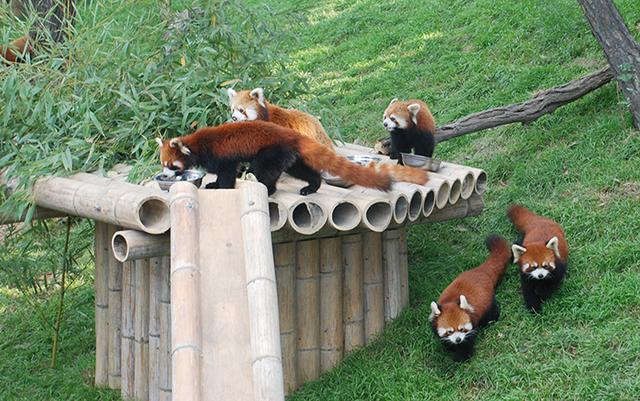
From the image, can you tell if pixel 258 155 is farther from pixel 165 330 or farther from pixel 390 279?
pixel 390 279

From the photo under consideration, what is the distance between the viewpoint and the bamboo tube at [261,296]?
3.36 m

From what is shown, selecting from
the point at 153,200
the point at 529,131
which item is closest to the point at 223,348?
the point at 153,200

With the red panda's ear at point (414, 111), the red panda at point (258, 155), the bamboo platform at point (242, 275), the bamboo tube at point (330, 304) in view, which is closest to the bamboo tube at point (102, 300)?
the bamboo platform at point (242, 275)

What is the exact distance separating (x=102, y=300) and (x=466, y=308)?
2229mm

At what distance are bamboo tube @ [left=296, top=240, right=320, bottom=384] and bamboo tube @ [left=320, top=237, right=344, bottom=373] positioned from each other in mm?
31

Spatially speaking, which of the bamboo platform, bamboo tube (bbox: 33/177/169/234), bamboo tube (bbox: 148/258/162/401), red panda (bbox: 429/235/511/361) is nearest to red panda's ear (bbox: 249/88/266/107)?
the bamboo platform

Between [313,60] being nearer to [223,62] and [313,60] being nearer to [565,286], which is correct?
[223,62]

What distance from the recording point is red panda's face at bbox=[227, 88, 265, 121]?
4934mm

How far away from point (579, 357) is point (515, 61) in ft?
13.4

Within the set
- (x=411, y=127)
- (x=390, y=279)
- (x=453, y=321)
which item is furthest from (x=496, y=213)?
(x=453, y=321)

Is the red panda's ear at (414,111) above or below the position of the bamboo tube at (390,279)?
above

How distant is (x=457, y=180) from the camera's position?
506 centimetres

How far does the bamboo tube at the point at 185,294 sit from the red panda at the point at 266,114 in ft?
3.42

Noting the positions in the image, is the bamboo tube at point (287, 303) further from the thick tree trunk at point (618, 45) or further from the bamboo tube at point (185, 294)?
the thick tree trunk at point (618, 45)
